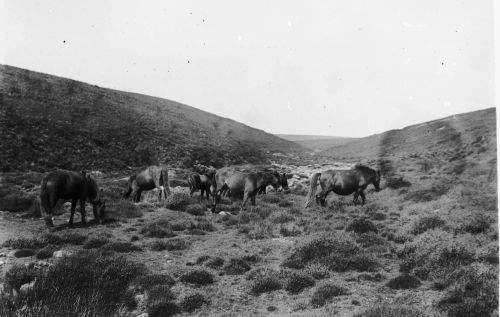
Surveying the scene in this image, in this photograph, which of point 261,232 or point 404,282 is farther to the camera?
point 261,232

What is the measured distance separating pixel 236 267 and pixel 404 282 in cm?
414

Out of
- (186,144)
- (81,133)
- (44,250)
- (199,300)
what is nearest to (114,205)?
(44,250)

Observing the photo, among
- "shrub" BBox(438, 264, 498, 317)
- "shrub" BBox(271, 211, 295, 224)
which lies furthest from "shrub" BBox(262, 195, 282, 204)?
"shrub" BBox(438, 264, 498, 317)

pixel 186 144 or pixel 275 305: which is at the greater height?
pixel 186 144

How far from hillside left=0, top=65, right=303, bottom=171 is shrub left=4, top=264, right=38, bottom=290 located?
2487cm

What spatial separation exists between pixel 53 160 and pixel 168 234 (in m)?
26.3

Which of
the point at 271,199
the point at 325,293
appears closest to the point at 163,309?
the point at 325,293

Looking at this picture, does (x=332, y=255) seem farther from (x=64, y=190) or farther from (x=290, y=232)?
(x=64, y=190)

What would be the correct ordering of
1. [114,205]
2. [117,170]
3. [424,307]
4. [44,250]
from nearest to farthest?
[424,307] < [44,250] < [114,205] < [117,170]

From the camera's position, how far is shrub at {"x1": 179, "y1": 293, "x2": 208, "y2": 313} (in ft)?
25.9

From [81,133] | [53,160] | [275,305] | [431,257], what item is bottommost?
[275,305]

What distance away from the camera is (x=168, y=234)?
13.6 meters

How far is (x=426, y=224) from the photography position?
12922 millimetres

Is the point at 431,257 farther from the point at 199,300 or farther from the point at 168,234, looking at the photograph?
the point at 168,234
